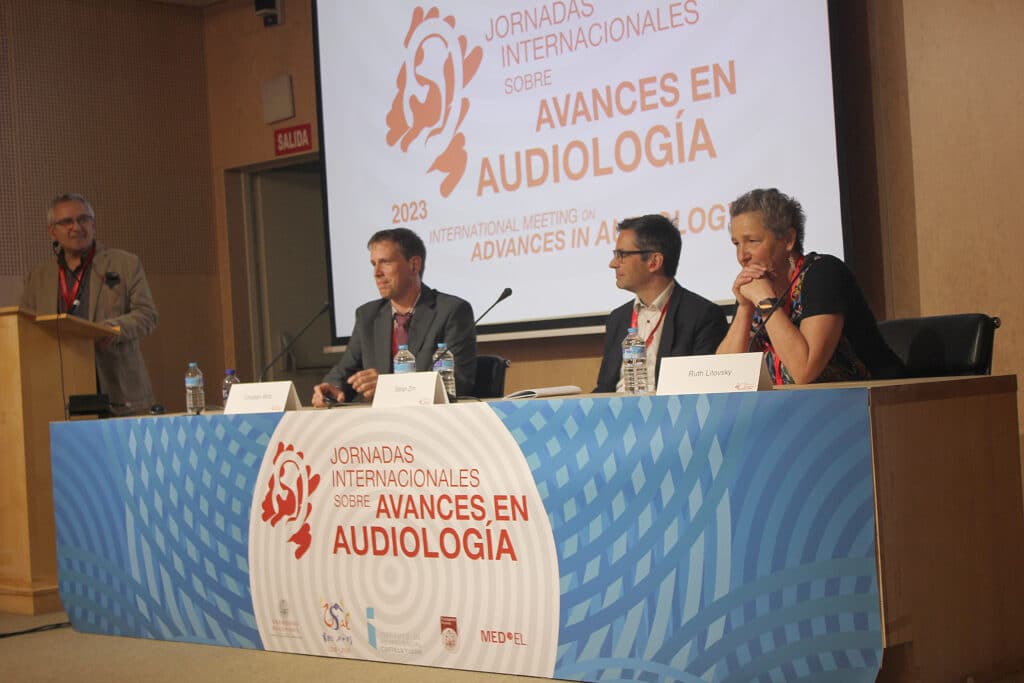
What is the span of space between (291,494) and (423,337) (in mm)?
1082

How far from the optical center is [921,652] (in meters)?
2.21

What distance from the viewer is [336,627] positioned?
3.01 m

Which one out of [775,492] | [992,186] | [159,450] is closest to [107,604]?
[159,450]

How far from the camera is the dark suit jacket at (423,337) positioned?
13.1 feet

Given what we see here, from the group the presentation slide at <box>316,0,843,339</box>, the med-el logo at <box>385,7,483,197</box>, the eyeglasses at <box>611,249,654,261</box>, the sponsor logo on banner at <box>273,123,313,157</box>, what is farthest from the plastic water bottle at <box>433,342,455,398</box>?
the sponsor logo on banner at <box>273,123,313,157</box>

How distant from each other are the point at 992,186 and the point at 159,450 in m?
2.95

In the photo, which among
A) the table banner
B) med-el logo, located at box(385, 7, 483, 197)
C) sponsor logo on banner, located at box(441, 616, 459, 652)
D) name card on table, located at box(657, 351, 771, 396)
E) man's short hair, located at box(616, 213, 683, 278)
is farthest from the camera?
med-el logo, located at box(385, 7, 483, 197)

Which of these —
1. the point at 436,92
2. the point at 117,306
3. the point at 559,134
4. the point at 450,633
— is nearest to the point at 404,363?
the point at 450,633

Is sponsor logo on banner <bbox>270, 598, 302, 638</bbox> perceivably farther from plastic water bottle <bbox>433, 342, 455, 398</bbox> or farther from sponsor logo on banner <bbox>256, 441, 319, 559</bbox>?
plastic water bottle <bbox>433, 342, 455, 398</bbox>

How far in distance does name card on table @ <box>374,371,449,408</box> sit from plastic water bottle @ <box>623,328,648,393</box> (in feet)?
1.72

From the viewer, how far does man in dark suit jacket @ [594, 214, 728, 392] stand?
3.32 metres

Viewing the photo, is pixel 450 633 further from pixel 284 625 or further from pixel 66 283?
pixel 66 283

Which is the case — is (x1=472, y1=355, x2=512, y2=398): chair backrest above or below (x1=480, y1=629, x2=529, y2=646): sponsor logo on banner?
above

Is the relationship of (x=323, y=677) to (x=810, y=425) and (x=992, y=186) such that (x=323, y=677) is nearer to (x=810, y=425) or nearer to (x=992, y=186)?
(x=810, y=425)
